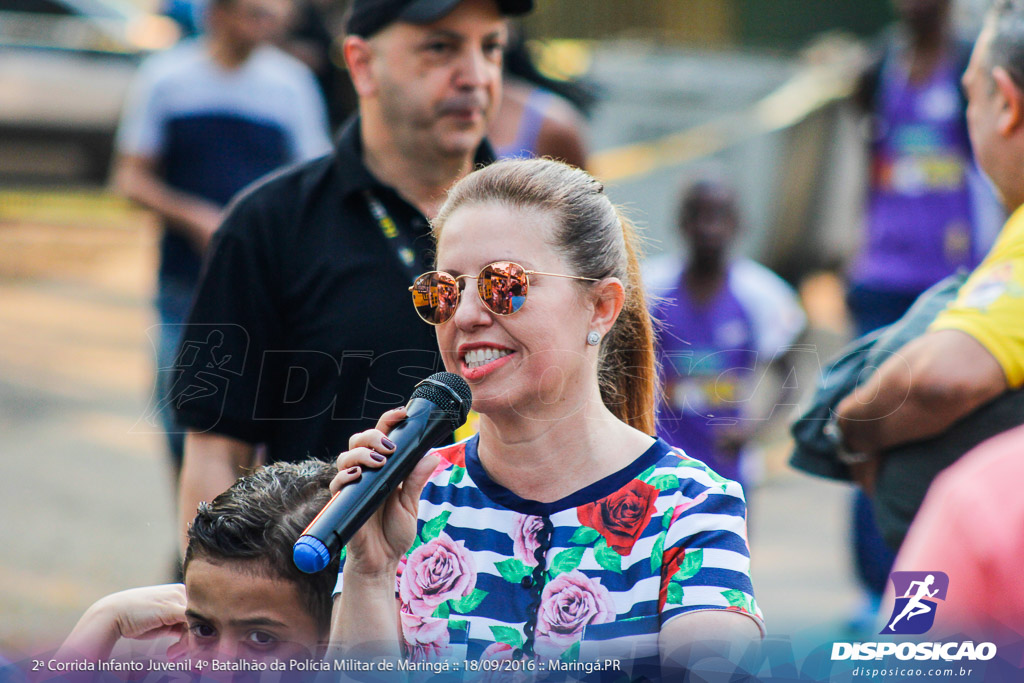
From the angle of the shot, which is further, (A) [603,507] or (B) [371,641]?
(A) [603,507]

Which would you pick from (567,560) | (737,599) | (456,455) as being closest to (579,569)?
(567,560)

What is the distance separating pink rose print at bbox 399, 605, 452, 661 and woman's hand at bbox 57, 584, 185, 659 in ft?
1.05

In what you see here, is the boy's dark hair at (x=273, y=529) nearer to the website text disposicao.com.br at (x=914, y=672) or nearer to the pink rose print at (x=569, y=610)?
A: the pink rose print at (x=569, y=610)

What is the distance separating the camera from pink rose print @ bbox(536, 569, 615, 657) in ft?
5.49

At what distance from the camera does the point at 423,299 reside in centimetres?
188

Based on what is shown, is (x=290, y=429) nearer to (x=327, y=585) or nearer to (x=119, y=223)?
(x=327, y=585)

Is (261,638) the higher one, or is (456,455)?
(456,455)

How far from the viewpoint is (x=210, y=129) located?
5.05m

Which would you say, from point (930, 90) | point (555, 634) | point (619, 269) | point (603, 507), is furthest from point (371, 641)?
point (930, 90)

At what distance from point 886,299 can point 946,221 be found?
0.42 meters

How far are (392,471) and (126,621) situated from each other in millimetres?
457

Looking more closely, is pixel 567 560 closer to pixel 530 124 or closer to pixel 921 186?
pixel 530 124

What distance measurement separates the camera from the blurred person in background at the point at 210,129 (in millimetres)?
4875

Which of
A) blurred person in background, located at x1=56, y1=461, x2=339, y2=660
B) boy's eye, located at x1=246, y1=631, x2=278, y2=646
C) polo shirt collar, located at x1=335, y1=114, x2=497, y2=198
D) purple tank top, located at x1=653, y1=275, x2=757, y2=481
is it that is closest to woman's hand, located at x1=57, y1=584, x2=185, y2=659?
blurred person in background, located at x1=56, y1=461, x2=339, y2=660
